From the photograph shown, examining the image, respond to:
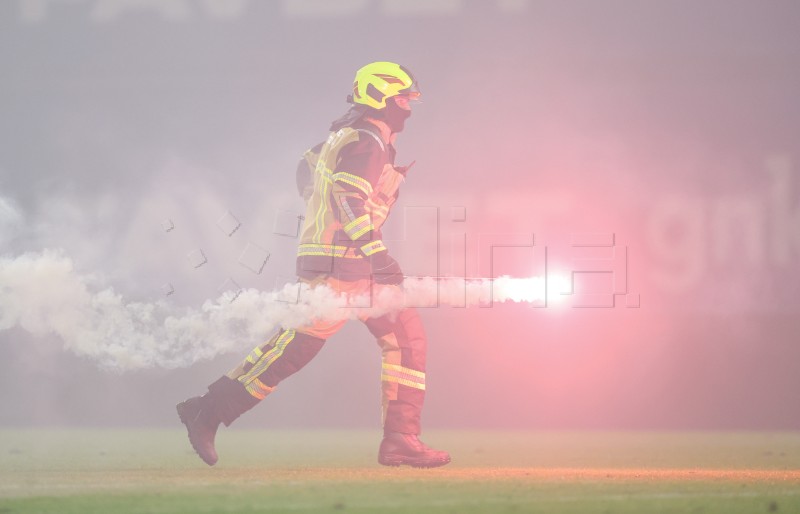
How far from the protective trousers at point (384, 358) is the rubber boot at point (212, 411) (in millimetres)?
61

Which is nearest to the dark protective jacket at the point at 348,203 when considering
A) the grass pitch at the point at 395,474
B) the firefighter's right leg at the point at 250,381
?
the firefighter's right leg at the point at 250,381

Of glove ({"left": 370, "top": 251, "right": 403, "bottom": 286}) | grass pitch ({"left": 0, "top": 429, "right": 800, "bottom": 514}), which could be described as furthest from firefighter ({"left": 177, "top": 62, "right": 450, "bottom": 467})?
grass pitch ({"left": 0, "top": 429, "right": 800, "bottom": 514})

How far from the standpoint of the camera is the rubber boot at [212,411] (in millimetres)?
7043

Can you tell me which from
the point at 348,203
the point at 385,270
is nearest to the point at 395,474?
the point at 385,270

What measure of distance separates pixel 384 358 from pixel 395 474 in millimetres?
727

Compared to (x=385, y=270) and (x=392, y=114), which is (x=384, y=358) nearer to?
(x=385, y=270)

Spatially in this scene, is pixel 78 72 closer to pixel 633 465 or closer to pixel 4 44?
pixel 4 44

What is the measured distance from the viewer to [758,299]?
9008mm

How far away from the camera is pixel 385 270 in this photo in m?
6.87

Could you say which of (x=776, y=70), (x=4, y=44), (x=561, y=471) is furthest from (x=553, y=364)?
(x=4, y=44)

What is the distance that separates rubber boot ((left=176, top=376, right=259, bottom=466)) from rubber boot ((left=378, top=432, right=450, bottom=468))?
2.65 ft

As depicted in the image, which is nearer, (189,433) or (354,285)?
(354,285)

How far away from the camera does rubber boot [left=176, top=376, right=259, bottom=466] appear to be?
7.04m

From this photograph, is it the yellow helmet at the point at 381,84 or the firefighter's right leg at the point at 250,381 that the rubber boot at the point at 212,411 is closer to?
the firefighter's right leg at the point at 250,381
